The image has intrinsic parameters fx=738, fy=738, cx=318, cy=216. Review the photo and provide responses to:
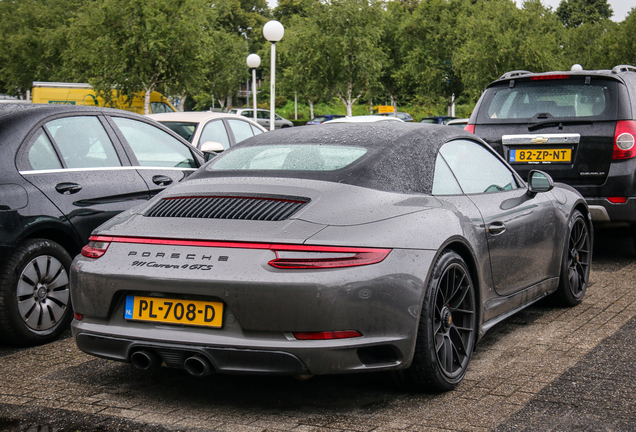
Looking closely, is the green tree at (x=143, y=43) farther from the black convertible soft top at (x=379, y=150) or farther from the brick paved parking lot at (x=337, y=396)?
the brick paved parking lot at (x=337, y=396)

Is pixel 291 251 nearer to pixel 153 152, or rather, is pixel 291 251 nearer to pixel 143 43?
pixel 153 152

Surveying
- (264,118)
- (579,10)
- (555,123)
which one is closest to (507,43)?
(264,118)

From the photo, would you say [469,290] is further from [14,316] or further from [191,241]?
[14,316]

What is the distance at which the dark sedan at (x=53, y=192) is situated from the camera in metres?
4.60

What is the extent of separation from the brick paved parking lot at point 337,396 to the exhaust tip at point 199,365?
0.81 feet

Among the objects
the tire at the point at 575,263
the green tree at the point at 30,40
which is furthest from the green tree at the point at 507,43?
the tire at the point at 575,263

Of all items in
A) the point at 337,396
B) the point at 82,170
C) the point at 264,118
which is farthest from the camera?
the point at 264,118

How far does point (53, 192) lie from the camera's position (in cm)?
491

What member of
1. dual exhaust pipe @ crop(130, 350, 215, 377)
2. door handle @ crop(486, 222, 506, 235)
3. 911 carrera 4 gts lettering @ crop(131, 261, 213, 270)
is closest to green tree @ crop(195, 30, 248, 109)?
door handle @ crop(486, 222, 506, 235)

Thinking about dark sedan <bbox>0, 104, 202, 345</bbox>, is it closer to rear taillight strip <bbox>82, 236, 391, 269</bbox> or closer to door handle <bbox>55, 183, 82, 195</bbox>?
door handle <bbox>55, 183, 82, 195</bbox>

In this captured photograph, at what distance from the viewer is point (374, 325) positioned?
3.23 metres

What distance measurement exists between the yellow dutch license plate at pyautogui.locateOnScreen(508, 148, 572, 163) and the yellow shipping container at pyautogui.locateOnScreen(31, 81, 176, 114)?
2463 cm

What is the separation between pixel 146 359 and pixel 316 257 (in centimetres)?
93

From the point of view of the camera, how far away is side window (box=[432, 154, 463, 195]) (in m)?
3.98
